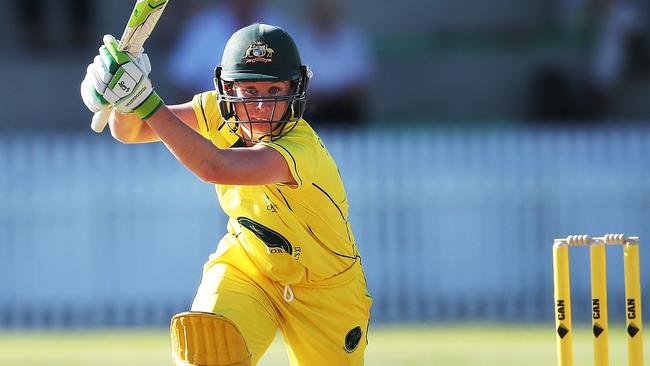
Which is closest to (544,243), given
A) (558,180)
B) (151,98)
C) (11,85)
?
(558,180)

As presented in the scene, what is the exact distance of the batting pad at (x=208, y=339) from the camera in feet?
15.7

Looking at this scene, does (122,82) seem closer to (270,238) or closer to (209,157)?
(209,157)

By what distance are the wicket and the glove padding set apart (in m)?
1.56

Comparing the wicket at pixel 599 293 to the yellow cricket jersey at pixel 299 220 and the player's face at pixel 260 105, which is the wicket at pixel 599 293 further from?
the player's face at pixel 260 105

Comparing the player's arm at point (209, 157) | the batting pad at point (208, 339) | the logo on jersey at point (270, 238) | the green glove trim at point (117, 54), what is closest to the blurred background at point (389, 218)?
the logo on jersey at point (270, 238)

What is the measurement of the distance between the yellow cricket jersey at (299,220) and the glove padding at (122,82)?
1.87ft

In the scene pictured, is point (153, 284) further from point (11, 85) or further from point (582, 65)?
point (582, 65)

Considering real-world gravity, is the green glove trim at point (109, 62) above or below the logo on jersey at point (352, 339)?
above

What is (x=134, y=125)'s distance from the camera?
522 cm

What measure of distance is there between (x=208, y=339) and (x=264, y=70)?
978 mm

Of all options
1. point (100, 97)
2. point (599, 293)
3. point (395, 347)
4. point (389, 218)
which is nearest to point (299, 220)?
point (100, 97)

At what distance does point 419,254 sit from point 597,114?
104 inches

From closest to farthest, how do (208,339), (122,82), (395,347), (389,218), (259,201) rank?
(122,82) < (208,339) < (259,201) < (395,347) < (389,218)

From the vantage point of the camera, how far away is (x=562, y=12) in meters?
12.9
